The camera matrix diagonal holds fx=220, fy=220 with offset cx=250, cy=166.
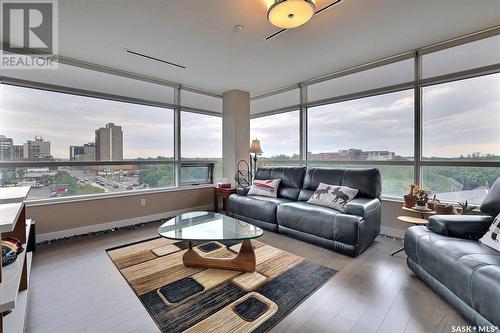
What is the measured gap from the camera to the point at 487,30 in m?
2.63

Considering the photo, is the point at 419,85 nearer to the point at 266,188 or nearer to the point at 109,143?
the point at 266,188

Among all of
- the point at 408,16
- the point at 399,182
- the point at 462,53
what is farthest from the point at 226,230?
the point at 462,53

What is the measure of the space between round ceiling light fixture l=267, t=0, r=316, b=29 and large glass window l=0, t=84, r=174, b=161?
10.0 feet

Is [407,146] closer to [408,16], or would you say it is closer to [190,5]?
[408,16]

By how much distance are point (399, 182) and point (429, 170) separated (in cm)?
40

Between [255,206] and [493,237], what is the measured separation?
2.65 m

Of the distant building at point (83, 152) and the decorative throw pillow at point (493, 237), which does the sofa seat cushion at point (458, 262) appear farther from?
the distant building at point (83, 152)

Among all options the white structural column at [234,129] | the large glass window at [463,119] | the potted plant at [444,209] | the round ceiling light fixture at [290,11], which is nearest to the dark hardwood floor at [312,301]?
the potted plant at [444,209]

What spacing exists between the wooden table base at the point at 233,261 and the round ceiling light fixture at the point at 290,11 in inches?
85.6

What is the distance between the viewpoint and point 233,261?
226 cm

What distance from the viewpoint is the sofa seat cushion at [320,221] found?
255cm

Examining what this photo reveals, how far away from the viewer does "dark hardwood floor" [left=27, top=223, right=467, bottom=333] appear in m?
1.54

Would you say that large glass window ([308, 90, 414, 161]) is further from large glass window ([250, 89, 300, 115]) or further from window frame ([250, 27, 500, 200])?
large glass window ([250, 89, 300, 115])

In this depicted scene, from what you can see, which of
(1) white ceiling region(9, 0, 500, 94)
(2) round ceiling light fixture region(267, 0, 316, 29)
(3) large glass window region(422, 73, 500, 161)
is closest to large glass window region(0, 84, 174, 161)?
(1) white ceiling region(9, 0, 500, 94)
